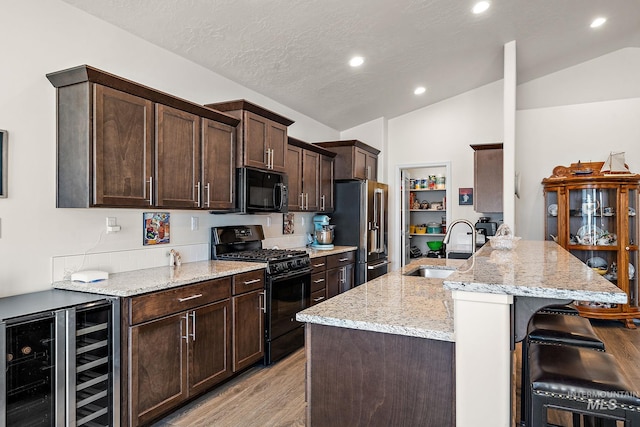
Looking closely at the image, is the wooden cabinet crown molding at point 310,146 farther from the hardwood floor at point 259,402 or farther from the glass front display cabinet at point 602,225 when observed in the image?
the glass front display cabinet at point 602,225

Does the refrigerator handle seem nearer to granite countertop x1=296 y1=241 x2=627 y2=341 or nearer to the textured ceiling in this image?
the textured ceiling

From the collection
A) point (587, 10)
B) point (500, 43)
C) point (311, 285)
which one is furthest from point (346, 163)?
point (587, 10)

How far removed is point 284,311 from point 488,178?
3.33 metres

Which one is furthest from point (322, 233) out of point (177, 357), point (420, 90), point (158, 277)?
point (177, 357)

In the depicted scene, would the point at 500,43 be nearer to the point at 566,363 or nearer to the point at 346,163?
the point at 346,163

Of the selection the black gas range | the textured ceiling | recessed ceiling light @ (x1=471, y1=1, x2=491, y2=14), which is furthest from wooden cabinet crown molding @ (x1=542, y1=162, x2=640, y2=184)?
the black gas range

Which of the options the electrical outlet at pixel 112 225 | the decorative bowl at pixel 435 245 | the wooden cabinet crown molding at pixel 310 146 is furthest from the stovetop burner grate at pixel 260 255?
the decorative bowl at pixel 435 245

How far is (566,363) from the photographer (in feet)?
5.37

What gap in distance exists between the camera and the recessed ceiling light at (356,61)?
412 cm

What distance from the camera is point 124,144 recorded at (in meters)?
2.52

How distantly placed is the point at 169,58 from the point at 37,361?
7.79 ft

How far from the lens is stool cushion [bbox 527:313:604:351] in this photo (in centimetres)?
212

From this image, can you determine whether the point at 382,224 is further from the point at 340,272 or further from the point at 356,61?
the point at 356,61

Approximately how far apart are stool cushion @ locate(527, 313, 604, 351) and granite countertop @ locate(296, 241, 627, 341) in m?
0.48
